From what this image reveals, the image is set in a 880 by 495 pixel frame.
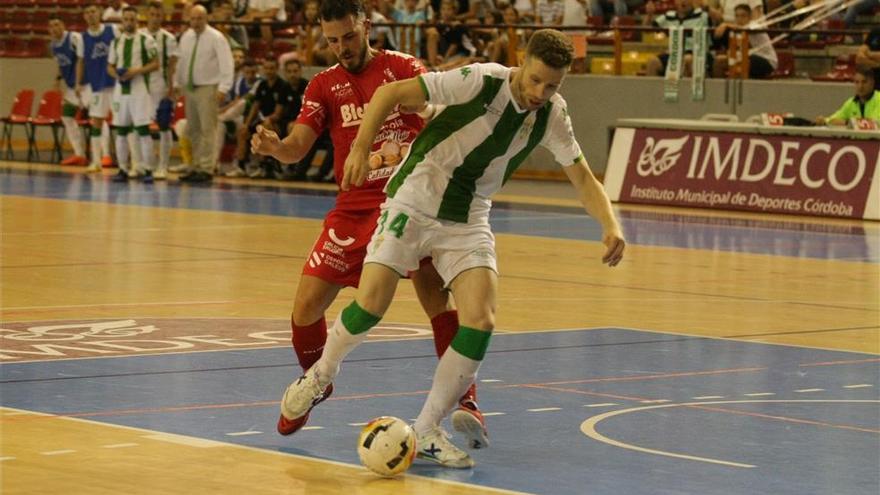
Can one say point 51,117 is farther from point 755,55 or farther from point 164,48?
point 755,55

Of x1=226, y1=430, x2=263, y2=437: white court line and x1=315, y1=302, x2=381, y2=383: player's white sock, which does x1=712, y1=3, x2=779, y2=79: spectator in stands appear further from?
x1=315, y1=302, x2=381, y2=383: player's white sock

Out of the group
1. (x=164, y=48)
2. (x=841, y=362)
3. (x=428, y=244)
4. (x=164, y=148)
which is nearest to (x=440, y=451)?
(x=428, y=244)

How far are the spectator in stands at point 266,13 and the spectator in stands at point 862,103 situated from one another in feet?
39.6

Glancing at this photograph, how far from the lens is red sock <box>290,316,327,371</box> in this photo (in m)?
8.09

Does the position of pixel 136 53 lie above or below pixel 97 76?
above

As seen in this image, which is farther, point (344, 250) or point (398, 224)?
point (344, 250)

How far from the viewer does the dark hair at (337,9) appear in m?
7.84

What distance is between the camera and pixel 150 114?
2598cm

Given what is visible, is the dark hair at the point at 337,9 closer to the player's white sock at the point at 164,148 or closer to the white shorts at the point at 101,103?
the player's white sock at the point at 164,148

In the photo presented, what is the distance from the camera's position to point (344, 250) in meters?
8.02

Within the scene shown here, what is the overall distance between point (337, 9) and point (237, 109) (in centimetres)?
2043

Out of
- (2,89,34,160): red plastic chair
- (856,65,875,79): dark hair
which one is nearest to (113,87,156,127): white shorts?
(2,89,34,160): red plastic chair

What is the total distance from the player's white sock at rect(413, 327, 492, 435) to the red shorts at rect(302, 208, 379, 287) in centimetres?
103

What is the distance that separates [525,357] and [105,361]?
8.08ft
